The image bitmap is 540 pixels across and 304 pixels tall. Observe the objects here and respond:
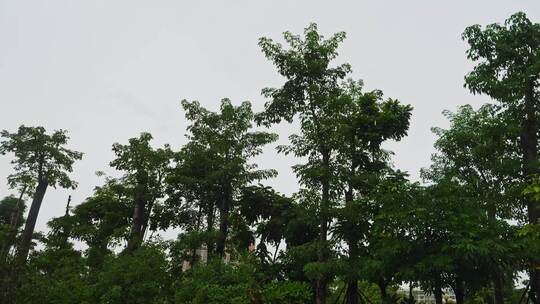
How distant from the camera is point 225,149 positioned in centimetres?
2195

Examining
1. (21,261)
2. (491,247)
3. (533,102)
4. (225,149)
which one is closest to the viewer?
(491,247)

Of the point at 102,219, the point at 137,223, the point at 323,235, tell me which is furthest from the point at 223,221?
the point at 102,219

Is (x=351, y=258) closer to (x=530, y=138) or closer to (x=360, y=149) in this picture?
(x=360, y=149)

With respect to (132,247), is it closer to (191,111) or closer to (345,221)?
(191,111)

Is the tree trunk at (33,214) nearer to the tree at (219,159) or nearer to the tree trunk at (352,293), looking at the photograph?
the tree at (219,159)

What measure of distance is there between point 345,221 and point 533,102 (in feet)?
29.4

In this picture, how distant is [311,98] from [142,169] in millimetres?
11149

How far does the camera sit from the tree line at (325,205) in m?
15.6

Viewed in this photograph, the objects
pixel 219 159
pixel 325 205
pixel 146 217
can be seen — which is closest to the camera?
pixel 325 205

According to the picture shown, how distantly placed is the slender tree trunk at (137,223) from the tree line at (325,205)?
92mm

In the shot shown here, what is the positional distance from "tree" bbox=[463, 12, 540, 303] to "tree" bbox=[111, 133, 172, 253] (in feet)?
52.9

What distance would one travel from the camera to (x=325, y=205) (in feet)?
55.7

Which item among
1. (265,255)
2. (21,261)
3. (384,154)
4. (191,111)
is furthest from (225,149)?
(21,261)

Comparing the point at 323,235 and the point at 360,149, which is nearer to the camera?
the point at 323,235
